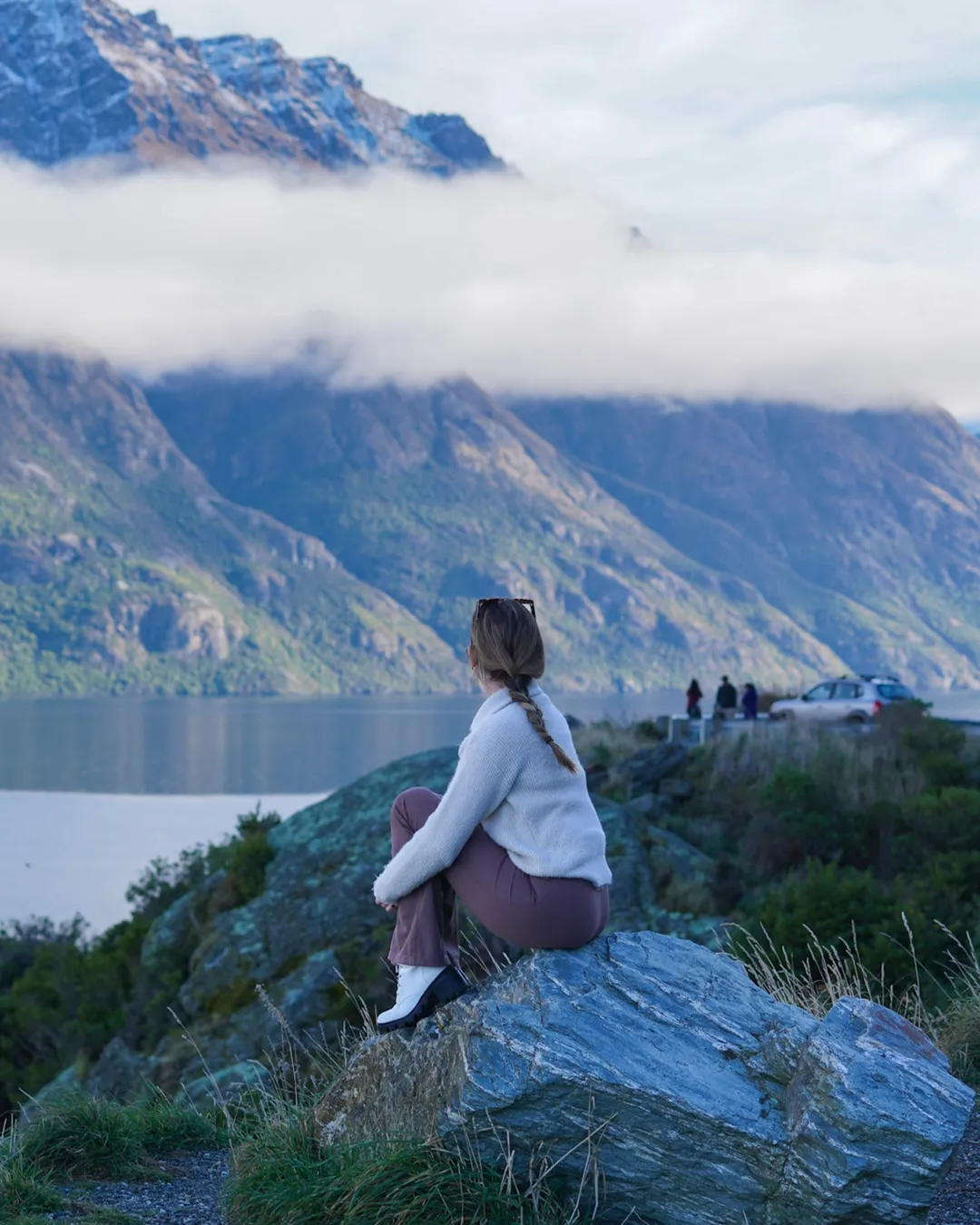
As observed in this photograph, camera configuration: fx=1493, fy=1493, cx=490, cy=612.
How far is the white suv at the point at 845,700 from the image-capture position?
31.7 meters

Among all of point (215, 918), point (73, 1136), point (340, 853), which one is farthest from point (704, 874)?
point (73, 1136)

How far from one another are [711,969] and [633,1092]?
0.92 meters

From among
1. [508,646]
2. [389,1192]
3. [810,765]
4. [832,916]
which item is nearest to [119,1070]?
[832,916]

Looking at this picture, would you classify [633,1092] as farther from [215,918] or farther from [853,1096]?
[215,918]

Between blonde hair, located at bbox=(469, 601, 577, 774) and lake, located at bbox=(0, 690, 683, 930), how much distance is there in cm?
2598

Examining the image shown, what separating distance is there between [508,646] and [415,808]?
74 cm

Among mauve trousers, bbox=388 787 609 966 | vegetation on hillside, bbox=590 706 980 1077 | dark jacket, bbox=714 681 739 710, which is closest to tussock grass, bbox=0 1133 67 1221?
mauve trousers, bbox=388 787 609 966

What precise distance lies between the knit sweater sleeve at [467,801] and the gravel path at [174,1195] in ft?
5.15

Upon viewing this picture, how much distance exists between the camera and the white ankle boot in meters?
5.64

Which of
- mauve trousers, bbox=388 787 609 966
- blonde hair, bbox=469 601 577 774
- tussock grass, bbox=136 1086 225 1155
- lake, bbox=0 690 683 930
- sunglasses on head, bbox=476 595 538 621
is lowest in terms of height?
lake, bbox=0 690 683 930

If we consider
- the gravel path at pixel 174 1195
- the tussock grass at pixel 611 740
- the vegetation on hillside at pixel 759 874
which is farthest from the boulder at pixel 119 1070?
the tussock grass at pixel 611 740

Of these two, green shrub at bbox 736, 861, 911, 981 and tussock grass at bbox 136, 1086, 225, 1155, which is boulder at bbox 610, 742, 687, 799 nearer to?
green shrub at bbox 736, 861, 911, 981

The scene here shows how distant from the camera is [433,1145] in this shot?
511 cm

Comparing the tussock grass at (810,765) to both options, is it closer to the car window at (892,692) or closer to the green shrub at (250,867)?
the green shrub at (250,867)
